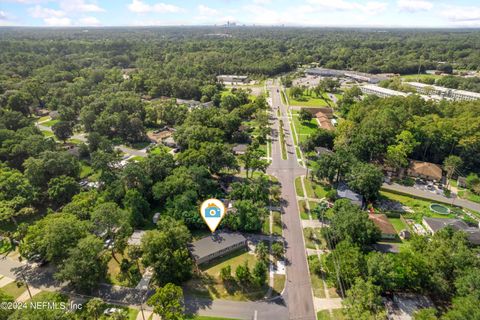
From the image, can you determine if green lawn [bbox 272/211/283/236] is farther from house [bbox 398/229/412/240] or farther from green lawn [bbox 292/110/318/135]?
green lawn [bbox 292/110/318/135]

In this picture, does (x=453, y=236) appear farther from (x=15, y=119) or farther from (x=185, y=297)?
(x=15, y=119)

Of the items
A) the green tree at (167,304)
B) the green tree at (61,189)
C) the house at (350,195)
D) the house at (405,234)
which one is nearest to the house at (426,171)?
the house at (350,195)

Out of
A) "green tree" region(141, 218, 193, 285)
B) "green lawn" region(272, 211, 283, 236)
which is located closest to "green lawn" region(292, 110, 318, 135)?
"green lawn" region(272, 211, 283, 236)

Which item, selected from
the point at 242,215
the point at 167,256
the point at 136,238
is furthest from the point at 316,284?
the point at 136,238

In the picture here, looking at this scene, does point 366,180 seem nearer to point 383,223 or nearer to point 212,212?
Result: point 383,223

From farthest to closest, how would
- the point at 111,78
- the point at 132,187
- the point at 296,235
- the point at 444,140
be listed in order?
the point at 111,78 → the point at 444,140 → the point at 132,187 → the point at 296,235

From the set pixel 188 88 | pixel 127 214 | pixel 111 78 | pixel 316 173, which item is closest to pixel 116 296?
pixel 127 214
